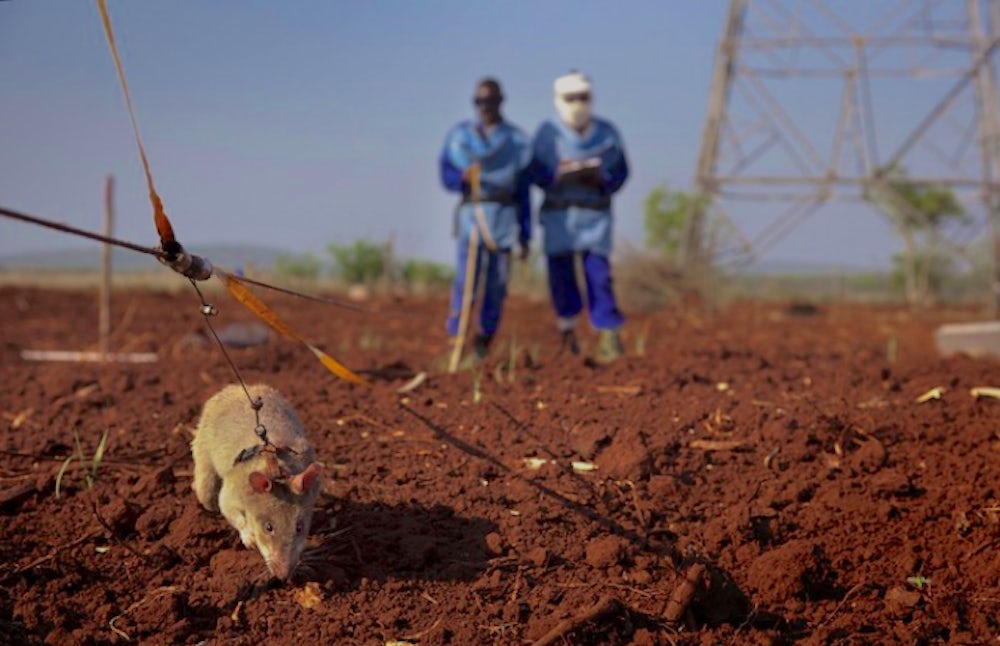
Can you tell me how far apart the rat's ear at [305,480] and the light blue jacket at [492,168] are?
15.6ft

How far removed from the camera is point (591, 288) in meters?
8.81

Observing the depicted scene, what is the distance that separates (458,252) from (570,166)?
112 centimetres

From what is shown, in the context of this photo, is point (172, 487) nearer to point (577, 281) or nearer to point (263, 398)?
point (263, 398)

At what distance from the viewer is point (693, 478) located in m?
5.14

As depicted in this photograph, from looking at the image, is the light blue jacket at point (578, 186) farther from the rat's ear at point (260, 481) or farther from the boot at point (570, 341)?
the rat's ear at point (260, 481)

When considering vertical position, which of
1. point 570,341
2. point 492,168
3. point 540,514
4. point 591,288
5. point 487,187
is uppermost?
point 492,168

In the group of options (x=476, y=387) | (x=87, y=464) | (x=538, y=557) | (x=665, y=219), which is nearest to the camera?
(x=538, y=557)

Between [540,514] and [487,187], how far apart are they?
4248 mm

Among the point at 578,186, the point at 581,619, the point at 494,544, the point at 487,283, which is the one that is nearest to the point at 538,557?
the point at 494,544

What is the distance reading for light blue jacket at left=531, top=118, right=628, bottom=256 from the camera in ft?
28.5

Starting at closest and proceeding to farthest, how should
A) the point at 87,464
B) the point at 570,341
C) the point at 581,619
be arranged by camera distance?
the point at 581,619 < the point at 87,464 < the point at 570,341

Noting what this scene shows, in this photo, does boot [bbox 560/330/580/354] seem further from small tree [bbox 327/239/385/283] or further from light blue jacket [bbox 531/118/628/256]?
small tree [bbox 327/239/385/283]

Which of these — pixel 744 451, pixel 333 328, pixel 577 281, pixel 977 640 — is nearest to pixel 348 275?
pixel 333 328

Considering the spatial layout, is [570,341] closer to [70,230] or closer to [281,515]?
[281,515]
